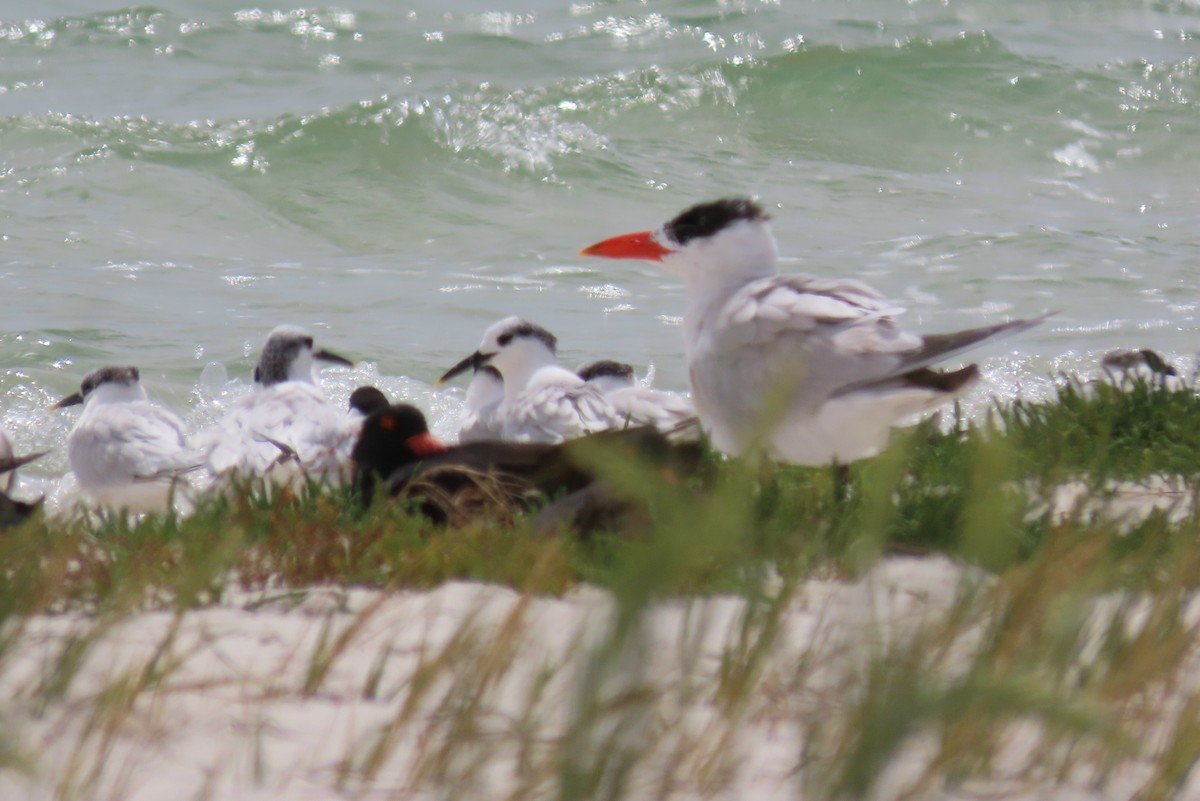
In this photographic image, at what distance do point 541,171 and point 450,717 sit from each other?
16.8m

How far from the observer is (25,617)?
2.87 meters

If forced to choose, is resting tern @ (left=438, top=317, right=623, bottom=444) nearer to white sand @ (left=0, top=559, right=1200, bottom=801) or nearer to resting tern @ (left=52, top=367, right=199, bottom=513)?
resting tern @ (left=52, top=367, right=199, bottom=513)

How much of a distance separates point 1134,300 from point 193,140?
11.0 m

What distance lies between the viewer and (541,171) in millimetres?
19125

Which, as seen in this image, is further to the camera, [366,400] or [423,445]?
[366,400]

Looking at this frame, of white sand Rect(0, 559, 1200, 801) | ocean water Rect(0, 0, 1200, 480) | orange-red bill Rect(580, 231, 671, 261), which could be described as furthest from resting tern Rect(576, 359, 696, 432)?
ocean water Rect(0, 0, 1200, 480)

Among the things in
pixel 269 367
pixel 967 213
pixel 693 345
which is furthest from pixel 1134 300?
pixel 693 345

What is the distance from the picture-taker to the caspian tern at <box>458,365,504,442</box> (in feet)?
26.5

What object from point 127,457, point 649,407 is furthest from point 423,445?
point 127,457

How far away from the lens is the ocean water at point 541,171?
13227mm

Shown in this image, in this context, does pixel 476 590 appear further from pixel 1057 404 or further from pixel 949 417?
pixel 949 417

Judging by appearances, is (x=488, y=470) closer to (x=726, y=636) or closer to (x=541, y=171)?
(x=726, y=636)

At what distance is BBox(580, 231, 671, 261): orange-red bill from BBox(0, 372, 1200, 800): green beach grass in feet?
4.90

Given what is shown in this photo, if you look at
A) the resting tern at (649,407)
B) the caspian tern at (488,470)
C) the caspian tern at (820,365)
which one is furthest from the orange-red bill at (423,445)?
the resting tern at (649,407)
